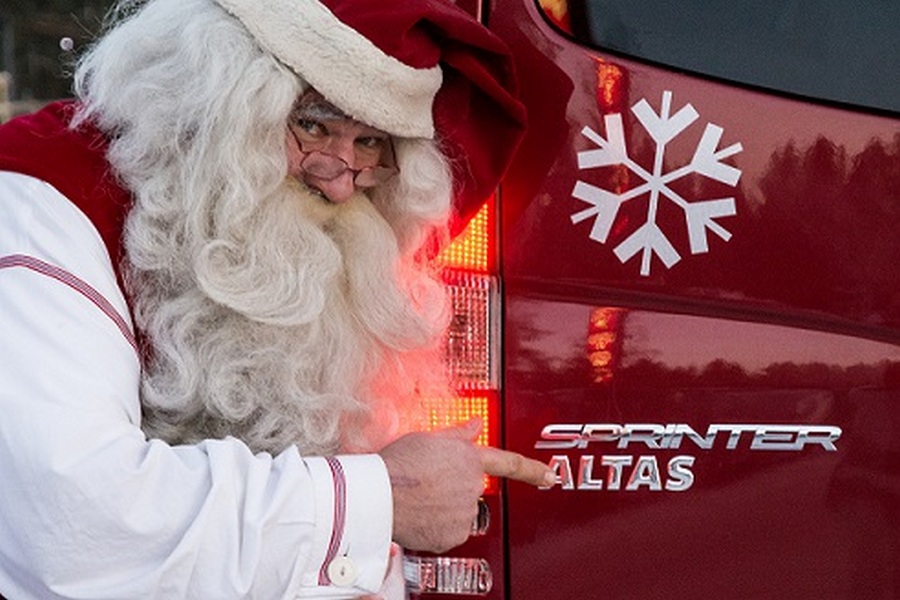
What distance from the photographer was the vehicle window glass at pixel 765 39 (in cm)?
227

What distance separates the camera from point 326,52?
2084 mm

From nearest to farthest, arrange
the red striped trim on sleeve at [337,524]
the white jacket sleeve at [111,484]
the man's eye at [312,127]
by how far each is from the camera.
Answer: the white jacket sleeve at [111,484], the red striped trim on sleeve at [337,524], the man's eye at [312,127]

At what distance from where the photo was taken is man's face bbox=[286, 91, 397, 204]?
2.17m

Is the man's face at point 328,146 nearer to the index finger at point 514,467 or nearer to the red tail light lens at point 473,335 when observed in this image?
the red tail light lens at point 473,335

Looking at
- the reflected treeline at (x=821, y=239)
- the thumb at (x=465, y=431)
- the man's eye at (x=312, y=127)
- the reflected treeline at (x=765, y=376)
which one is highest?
the man's eye at (x=312, y=127)

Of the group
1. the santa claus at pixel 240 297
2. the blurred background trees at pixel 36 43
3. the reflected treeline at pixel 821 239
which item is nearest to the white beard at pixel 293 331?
the santa claus at pixel 240 297

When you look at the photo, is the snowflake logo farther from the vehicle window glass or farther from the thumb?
the thumb

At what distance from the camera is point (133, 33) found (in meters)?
2.16

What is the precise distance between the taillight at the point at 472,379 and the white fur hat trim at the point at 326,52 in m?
0.28

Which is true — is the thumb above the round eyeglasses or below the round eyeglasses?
below

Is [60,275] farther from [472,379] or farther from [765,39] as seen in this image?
[765,39]

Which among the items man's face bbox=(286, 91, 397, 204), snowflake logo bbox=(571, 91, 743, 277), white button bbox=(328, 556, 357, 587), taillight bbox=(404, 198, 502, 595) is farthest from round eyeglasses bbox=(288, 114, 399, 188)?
white button bbox=(328, 556, 357, 587)

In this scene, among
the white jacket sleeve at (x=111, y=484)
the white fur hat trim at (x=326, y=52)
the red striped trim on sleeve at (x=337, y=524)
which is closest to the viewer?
the white jacket sleeve at (x=111, y=484)

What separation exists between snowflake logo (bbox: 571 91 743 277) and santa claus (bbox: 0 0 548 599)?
0.14 meters
